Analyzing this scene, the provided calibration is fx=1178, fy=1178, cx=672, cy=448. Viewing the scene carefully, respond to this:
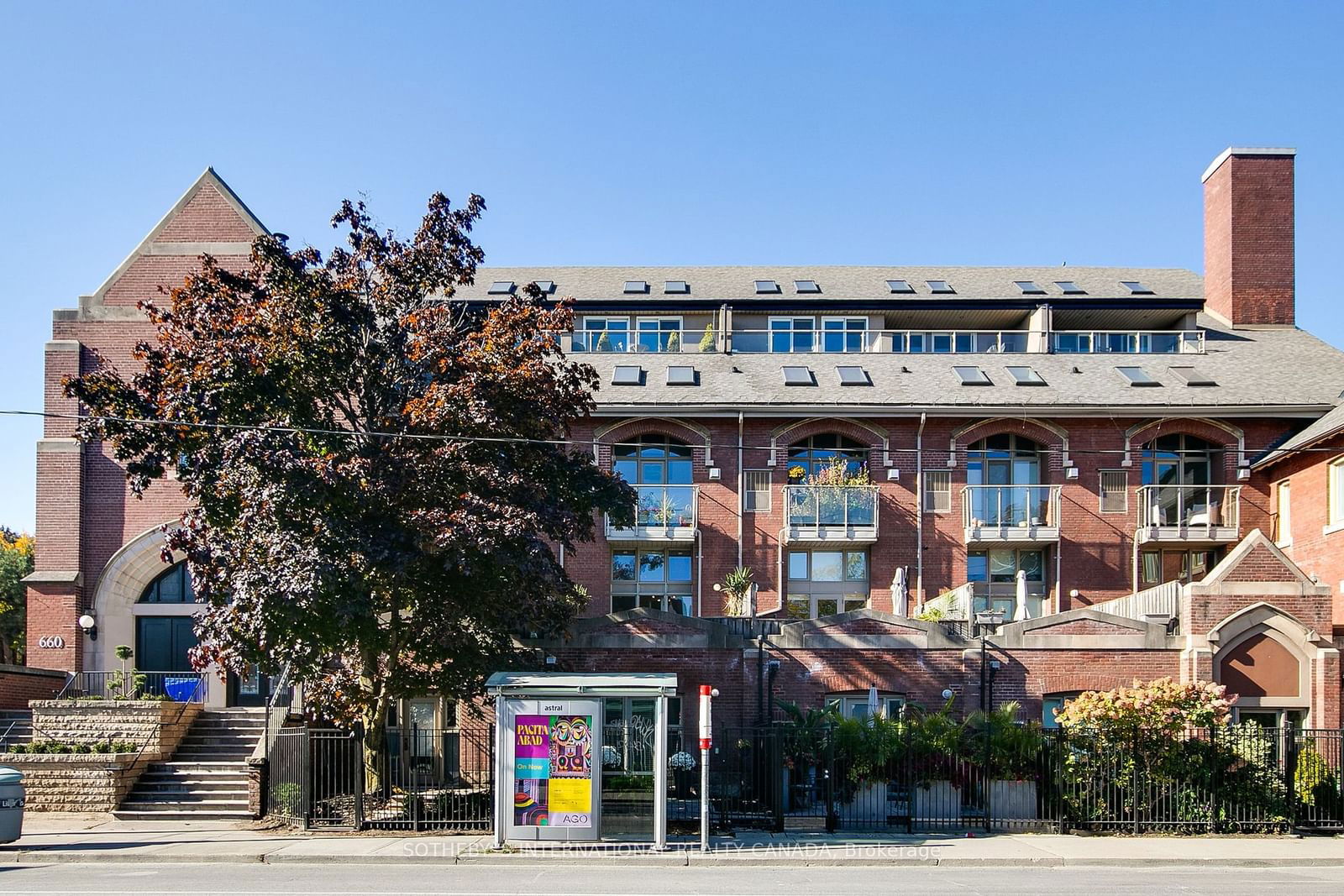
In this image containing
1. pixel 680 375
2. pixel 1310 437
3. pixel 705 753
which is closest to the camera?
pixel 705 753

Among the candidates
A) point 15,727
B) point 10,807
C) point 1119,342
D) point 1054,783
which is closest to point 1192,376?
point 1119,342

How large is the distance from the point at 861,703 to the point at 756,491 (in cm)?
772

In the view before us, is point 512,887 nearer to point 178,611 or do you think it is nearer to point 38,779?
point 38,779

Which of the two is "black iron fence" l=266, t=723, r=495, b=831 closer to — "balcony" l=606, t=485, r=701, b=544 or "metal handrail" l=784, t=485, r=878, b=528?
"balcony" l=606, t=485, r=701, b=544

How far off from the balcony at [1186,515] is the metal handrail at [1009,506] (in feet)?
7.07

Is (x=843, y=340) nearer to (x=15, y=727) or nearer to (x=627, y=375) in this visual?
(x=627, y=375)

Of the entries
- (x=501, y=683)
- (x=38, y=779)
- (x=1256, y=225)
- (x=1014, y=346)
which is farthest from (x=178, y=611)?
(x=1256, y=225)

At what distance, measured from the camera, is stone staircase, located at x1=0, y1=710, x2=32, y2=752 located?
22.5 m

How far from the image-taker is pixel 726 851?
16.1 meters

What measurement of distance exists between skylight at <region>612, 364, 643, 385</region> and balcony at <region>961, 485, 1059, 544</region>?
28.5ft

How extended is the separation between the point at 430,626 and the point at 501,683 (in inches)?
86.5

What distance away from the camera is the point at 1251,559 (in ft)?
71.3

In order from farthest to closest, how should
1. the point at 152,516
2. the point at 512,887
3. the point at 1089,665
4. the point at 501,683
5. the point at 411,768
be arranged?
1. the point at 152,516
2. the point at 1089,665
3. the point at 411,768
4. the point at 501,683
5. the point at 512,887

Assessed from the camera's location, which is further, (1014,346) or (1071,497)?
(1014,346)
